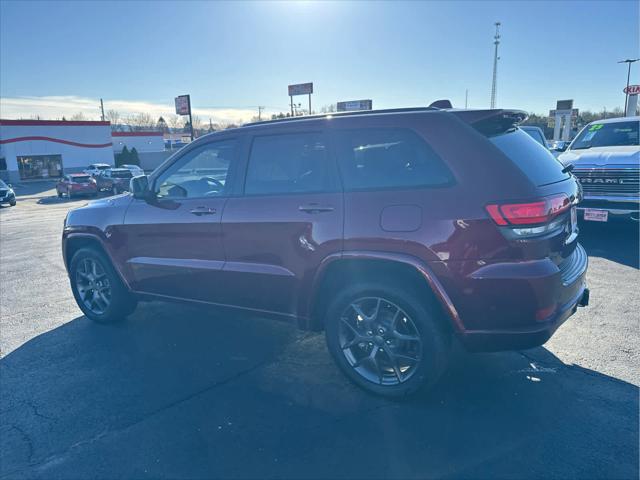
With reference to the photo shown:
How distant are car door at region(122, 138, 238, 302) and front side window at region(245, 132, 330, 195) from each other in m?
0.25

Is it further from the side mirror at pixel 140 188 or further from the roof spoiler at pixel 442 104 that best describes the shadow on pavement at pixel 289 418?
the roof spoiler at pixel 442 104

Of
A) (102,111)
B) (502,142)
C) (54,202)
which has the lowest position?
(54,202)

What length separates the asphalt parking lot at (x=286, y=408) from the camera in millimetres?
2654

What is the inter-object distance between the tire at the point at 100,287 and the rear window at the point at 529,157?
3818 millimetres

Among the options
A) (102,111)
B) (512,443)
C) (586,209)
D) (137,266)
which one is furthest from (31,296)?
(102,111)

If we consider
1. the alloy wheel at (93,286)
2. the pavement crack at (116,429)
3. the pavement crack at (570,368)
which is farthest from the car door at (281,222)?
the pavement crack at (570,368)

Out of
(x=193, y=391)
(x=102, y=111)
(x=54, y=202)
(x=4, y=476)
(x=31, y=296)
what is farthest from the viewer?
(x=102, y=111)

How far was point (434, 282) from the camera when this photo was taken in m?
2.91

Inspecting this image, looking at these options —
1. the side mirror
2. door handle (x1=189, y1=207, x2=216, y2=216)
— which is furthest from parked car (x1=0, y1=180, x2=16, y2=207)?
door handle (x1=189, y1=207, x2=216, y2=216)

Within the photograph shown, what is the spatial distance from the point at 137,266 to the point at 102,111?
98.0 meters

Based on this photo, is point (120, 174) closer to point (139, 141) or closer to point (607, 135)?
point (607, 135)

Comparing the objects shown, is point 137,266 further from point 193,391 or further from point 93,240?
point 193,391

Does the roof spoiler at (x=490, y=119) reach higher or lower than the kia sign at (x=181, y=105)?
lower

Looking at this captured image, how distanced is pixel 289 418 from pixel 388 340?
0.85 meters
